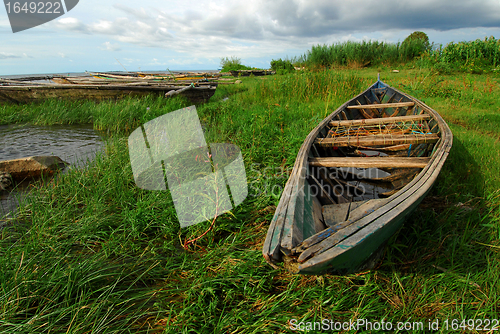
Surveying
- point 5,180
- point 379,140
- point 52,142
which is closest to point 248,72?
point 52,142

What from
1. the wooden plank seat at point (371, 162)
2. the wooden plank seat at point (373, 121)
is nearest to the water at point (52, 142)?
the wooden plank seat at point (371, 162)

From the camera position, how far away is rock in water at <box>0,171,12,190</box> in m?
3.22

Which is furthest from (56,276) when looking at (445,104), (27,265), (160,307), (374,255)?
(445,104)

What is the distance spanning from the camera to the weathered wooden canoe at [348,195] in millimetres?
1248

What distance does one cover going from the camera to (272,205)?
2787mm

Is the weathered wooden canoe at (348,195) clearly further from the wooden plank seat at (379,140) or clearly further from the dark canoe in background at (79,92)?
the dark canoe in background at (79,92)

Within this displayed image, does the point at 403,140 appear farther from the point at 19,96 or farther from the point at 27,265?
the point at 19,96

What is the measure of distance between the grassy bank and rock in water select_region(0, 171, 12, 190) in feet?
2.59

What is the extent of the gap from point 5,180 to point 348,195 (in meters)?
4.36

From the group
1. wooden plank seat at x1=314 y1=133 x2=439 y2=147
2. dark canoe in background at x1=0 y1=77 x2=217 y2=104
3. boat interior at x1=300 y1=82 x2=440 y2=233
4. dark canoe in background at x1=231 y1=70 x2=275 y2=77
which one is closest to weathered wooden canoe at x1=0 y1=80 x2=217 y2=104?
dark canoe in background at x1=0 y1=77 x2=217 y2=104

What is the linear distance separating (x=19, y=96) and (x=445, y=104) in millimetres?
13235

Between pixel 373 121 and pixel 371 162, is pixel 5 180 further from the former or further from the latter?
pixel 373 121

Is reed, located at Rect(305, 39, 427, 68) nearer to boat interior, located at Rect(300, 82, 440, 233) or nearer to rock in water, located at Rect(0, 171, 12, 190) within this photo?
boat interior, located at Rect(300, 82, 440, 233)

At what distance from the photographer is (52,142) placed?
17.7 ft
